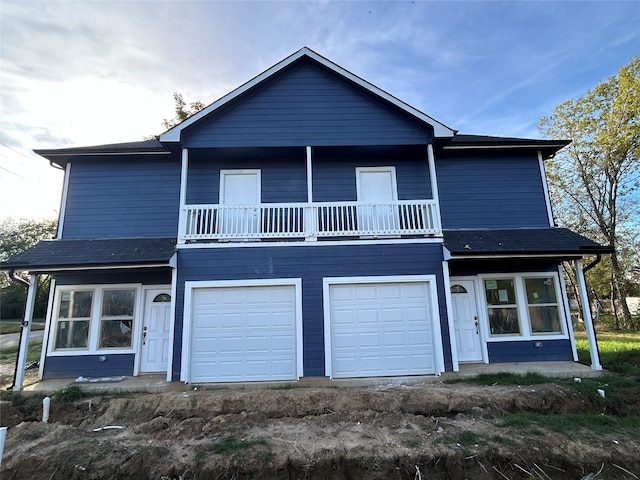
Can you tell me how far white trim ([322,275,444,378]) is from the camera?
24.1 ft

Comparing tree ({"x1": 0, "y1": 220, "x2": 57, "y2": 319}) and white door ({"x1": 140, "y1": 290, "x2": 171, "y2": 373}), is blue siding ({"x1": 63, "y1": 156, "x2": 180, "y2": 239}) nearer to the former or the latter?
white door ({"x1": 140, "y1": 290, "x2": 171, "y2": 373})

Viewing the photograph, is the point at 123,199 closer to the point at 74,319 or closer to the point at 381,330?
the point at 74,319

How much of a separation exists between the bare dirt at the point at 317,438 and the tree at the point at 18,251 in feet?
90.3

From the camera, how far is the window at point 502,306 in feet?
28.6

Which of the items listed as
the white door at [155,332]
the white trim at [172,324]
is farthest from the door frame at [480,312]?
the white door at [155,332]

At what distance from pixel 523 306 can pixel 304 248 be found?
6.59 m

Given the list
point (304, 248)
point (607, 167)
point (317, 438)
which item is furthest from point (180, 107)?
point (607, 167)

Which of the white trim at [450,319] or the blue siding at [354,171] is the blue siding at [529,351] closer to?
the white trim at [450,319]

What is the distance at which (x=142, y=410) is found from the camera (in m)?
6.00

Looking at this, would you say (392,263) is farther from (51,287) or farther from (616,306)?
(616,306)

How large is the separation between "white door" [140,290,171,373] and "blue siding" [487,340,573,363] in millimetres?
8986

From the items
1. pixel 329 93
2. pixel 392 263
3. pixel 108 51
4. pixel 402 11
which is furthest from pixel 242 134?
pixel 402 11

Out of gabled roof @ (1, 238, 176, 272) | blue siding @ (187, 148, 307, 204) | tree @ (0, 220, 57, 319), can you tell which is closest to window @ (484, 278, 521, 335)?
blue siding @ (187, 148, 307, 204)

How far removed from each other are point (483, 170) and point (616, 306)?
17018mm
